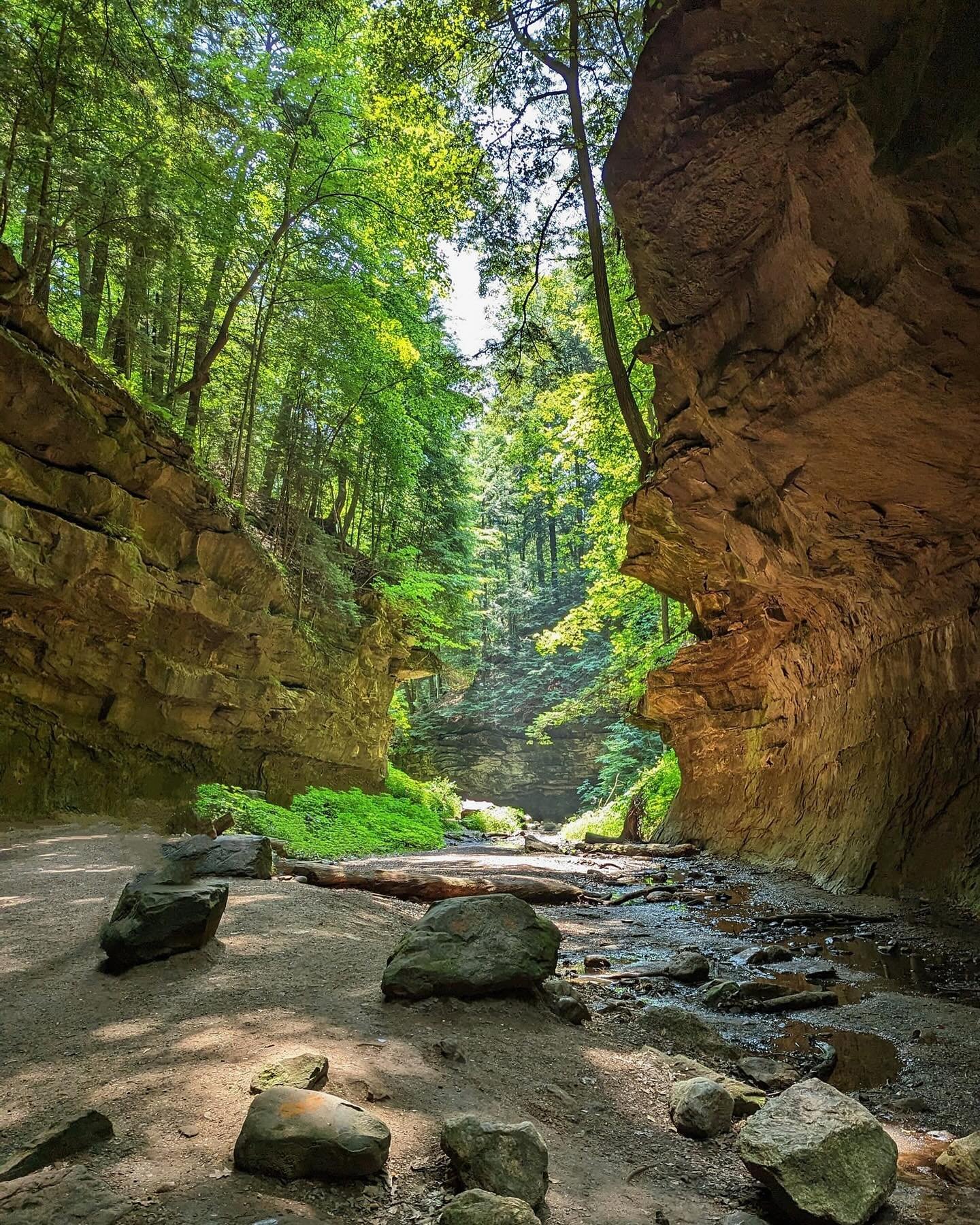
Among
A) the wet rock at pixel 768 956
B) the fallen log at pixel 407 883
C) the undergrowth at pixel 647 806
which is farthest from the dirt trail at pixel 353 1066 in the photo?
the undergrowth at pixel 647 806

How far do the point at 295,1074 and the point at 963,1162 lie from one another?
7.73 ft

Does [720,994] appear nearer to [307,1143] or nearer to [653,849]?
[307,1143]

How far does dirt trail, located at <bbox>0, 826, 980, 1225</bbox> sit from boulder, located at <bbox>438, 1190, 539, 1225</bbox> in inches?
5.0

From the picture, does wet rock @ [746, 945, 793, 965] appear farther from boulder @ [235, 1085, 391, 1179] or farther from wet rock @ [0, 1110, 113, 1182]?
wet rock @ [0, 1110, 113, 1182]

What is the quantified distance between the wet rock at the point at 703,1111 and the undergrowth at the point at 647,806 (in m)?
15.0

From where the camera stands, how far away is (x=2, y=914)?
430 cm

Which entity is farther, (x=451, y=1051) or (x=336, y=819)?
(x=336, y=819)

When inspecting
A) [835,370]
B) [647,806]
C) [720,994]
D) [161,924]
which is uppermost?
[835,370]

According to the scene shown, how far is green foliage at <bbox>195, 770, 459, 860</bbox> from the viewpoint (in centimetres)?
1090

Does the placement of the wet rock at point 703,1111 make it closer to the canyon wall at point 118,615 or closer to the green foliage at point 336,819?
the green foliage at point 336,819

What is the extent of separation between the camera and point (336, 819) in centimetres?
1373

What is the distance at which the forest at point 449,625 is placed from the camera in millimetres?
2258

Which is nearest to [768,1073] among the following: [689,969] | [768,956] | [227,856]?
[689,969]

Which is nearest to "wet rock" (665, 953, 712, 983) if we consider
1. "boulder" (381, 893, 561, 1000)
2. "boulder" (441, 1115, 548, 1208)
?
"boulder" (381, 893, 561, 1000)
